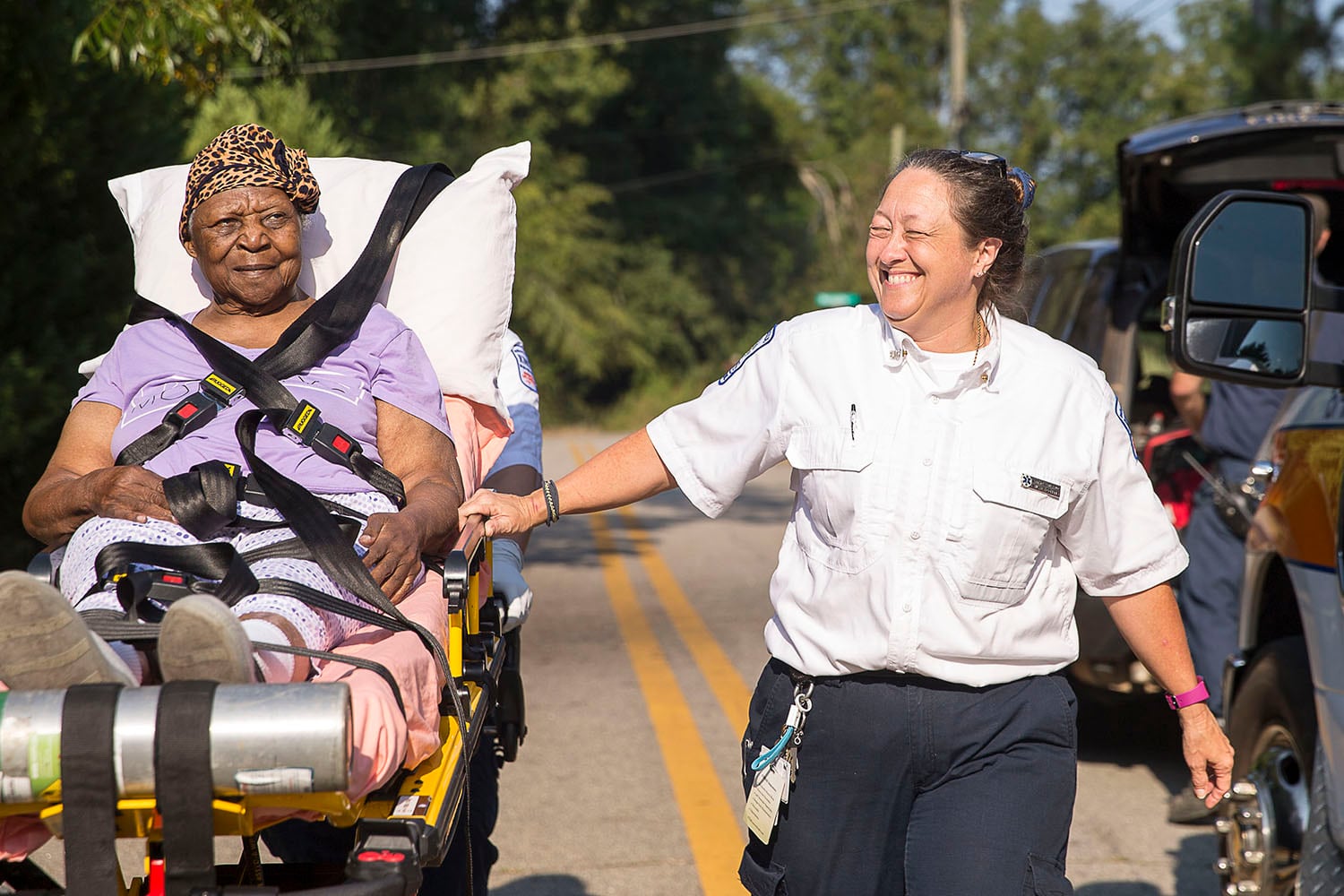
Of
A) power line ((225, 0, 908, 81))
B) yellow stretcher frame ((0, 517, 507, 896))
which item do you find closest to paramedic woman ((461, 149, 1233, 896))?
yellow stretcher frame ((0, 517, 507, 896))

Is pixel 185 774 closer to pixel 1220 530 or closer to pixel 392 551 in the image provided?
pixel 392 551

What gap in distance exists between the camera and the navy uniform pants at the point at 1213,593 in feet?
20.0

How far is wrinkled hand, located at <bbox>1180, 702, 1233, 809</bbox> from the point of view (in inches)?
121

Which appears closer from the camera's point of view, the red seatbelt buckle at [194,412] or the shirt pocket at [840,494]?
the shirt pocket at [840,494]

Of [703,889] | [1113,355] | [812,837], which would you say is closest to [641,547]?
[1113,355]

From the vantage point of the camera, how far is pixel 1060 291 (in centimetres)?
705

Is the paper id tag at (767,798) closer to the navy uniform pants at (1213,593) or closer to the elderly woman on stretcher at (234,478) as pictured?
the elderly woman on stretcher at (234,478)

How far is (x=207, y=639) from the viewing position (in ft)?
8.02

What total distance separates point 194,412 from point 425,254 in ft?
3.30

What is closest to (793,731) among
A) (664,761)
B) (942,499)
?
(942,499)

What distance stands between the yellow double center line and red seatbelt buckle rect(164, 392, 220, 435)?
7.61 ft

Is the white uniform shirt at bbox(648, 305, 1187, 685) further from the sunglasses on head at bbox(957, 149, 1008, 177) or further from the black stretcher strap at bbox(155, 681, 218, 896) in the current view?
the black stretcher strap at bbox(155, 681, 218, 896)

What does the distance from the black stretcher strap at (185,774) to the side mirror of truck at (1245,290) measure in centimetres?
242

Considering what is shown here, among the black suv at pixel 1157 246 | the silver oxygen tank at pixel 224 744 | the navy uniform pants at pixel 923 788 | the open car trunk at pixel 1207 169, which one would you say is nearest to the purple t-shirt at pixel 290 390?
the silver oxygen tank at pixel 224 744
